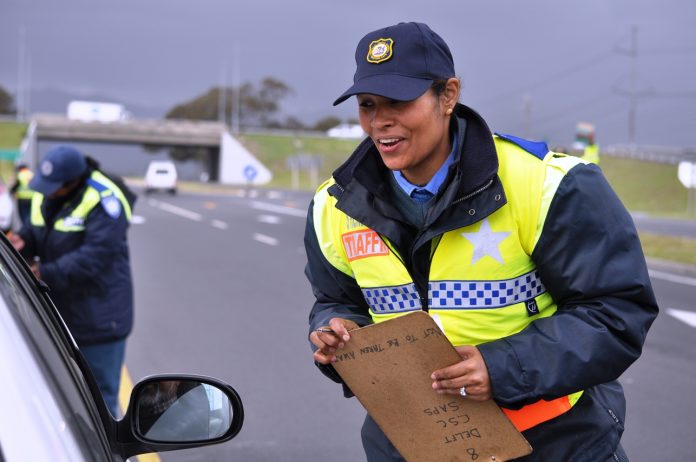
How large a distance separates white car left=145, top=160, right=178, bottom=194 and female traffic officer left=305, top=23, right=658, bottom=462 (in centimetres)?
4707

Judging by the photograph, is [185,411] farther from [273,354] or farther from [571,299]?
[273,354]

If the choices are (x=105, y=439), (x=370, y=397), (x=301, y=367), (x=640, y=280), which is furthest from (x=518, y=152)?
(x=301, y=367)

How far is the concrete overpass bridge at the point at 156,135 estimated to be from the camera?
94750mm

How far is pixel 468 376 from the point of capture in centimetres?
257

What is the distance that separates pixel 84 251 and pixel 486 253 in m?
3.33

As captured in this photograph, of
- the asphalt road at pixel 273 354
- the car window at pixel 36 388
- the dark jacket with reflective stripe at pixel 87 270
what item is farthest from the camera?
the asphalt road at pixel 273 354

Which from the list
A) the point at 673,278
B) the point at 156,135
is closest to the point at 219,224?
the point at 673,278

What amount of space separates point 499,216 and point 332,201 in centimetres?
51

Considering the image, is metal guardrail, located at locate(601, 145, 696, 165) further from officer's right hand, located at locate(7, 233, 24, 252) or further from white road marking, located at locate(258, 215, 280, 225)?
officer's right hand, located at locate(7, 233, 24, 252)

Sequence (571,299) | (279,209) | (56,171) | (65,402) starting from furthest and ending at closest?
1. (279,209)
2. (56,171)
3. (571,299)
4. (65,402)

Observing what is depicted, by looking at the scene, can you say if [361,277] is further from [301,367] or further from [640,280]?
[301,367]

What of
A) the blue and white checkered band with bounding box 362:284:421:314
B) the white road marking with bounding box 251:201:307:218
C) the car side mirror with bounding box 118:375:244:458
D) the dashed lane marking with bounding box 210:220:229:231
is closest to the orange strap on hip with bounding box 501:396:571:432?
the blue and white checkered band with bounding box 362:284:421:314

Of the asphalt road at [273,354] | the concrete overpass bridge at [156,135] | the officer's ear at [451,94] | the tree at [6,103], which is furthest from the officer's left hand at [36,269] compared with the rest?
the tree at [6,103]

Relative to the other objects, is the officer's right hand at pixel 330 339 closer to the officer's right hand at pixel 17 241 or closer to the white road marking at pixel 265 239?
the officer's right hand at pixel 17 241
